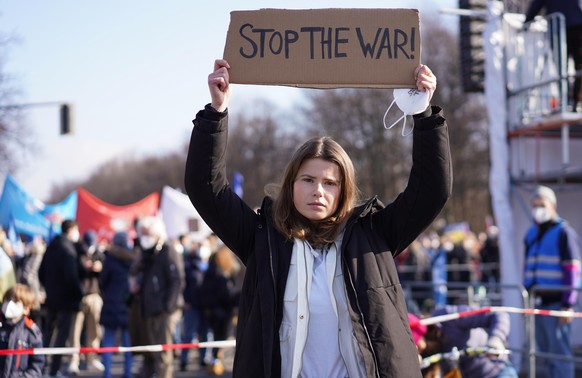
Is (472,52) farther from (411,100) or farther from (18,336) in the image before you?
(411,100)

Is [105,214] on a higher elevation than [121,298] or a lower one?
higher

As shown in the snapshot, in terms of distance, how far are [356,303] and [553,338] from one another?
19.9 ft

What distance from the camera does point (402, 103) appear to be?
3092mm

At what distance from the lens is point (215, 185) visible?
304 centimetres

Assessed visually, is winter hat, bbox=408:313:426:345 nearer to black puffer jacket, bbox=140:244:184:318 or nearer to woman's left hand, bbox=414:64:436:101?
woman's left hand, bbox=414:64:436:101

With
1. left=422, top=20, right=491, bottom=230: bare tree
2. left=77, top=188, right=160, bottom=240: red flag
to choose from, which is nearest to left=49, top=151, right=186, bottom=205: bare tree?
left=422, top=20, right=491, bottom=230: bare tree

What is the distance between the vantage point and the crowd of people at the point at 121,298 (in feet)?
28.0

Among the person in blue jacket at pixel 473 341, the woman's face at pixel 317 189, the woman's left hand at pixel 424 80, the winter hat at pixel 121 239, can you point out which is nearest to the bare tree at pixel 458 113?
the winter hat at pixel 121 239

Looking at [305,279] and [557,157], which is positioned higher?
[557,157]

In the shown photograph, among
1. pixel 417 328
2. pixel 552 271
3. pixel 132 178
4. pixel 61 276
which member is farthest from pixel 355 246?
pixel 132 178

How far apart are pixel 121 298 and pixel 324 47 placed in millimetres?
7771

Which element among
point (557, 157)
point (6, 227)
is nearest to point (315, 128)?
point (6, 227)

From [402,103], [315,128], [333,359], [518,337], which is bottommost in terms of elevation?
[518,337]

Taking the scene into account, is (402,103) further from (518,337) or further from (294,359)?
(518,337)
